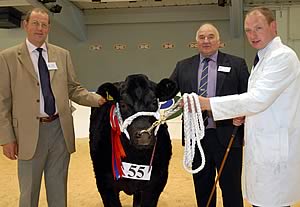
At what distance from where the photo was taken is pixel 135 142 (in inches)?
102

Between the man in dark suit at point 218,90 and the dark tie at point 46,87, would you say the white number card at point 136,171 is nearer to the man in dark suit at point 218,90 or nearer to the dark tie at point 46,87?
the man in dark suit at point 218,90

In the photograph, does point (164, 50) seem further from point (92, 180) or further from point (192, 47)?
point (92, 180)

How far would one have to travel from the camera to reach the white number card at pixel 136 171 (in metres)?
2.94

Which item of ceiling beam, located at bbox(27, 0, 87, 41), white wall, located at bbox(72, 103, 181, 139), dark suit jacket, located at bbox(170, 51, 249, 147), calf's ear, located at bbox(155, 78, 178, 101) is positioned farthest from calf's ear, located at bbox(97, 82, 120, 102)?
ceiling beam, located at bbox(27, 0, 87, 41)

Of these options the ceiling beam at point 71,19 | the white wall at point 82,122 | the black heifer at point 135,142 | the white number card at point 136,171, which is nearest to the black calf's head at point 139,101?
the black heifer at point 135,142

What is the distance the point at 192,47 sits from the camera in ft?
36.7

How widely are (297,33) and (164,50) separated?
322 cm

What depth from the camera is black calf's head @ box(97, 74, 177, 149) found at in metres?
2.61

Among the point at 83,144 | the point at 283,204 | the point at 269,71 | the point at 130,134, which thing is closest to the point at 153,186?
the point at 130,134

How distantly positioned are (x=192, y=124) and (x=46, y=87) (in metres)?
1.02

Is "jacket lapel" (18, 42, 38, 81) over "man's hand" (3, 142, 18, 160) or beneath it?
A: over

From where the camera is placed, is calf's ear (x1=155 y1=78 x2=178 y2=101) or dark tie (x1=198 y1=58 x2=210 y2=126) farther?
dark tie (x1=198 y1=58 x2=210 y2=126)

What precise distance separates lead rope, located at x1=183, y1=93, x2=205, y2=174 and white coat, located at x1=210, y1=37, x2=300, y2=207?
9 cm

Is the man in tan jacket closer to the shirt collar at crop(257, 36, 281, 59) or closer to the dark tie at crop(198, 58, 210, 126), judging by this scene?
the dark tie at crop(198, 58, 210, 126)
